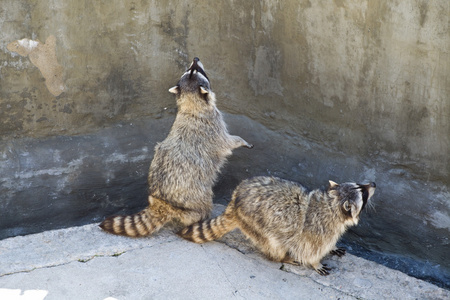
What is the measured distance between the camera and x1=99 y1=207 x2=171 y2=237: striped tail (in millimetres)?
4066

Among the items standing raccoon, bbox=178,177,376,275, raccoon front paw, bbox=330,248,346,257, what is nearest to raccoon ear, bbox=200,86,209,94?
standing raccoon, bbox=178,177,376,275

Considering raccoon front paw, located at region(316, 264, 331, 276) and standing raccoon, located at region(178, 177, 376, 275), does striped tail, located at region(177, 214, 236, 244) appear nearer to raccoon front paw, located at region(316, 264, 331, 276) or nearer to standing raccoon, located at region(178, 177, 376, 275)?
standing raccoon, located at region(178, 177, 376, 275)

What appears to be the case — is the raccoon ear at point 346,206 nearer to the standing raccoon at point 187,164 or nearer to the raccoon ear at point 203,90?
the standing raccoon at point 187,164

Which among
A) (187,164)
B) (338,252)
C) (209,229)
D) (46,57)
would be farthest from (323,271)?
(46,57)

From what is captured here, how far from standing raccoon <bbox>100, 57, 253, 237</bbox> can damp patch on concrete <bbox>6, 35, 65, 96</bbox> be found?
3.47ft

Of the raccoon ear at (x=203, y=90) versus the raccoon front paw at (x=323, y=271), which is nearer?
the raccoon front paw at (x=323, y=271)

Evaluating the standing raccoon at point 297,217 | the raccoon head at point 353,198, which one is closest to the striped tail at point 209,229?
the standing raccoon at point 297,217

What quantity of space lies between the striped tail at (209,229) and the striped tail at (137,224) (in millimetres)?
210

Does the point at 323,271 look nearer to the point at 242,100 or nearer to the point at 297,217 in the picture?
the point at 297,217

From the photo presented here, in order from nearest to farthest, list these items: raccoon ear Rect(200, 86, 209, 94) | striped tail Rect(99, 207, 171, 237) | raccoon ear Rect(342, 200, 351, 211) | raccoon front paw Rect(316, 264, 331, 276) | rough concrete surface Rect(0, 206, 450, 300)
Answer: rough concrete surface Rect(0, 206, 450, 300)
raccoon ear Rect(342, 200, 351, 211)
raccoon front paw Rect(316, 264, 331, 276)
striped tail Rect(99, 207, 171, 237)
raccoon ear Rect(200, 86, 209, 94)

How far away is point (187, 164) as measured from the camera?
168 inches

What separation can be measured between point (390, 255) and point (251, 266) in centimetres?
107

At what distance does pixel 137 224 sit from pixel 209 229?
537 mm

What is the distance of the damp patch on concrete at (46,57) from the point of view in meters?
4.57
